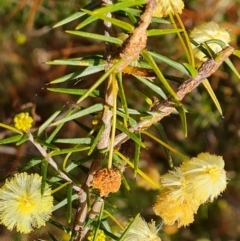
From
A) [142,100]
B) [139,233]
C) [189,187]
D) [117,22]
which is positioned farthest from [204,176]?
[142,100]

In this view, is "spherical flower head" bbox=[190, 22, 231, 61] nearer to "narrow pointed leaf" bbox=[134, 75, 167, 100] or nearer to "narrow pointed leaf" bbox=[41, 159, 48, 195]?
"narrow pointed leaf" bbox=[134, 75, 167, 100]

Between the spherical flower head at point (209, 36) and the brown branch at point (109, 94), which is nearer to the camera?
the brown branch at point (109, 94)

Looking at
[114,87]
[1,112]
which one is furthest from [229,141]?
[114,87]

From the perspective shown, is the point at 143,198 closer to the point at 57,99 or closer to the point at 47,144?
the point at 57,99

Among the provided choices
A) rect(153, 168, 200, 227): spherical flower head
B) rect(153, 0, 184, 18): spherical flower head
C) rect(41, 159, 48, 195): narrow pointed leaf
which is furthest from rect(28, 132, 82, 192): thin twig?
rect(153, 0, 184, 18): spherical flower head

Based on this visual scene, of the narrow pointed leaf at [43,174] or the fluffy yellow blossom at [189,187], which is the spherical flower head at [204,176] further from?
the narrow pointed leaf at [43,174]

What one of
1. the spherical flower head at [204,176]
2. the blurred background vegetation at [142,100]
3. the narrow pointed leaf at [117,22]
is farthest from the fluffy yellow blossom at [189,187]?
the blurred background vegetation at [142,100]

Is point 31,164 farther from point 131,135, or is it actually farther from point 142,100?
point 142,100
